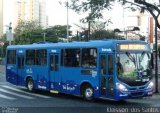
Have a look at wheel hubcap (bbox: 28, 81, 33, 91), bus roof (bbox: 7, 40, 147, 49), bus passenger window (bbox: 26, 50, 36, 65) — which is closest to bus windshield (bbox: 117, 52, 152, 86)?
bus roof (bbox: 7, 40, 147, 49)

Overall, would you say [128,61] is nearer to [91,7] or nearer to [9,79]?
[91,7]

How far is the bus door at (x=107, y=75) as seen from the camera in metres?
18.5

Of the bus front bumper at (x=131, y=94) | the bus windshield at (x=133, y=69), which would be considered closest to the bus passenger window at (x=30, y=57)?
the bus windshield at (x=133, y=69)

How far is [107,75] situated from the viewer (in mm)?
18734

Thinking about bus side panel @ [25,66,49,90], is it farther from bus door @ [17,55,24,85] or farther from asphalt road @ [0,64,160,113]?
bus door @ [17,55,24,85]

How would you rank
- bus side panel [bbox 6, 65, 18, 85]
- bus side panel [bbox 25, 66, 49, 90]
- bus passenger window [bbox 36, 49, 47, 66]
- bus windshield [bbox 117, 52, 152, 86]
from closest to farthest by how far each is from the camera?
bus windshield [bbox 117, 52, 152, 86] → bus side panel [bbox 25, 66, 49, 90] → bus passenger window [bbox 36, 49, 47, 66] → bus side panel [bbox 6, 65, 18, 85]

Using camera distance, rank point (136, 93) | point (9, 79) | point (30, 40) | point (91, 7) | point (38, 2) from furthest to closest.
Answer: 1. point (38, 2)
2. point (30, 40)
3. point (9, 79)
4. point (91, 7)
5. point (136, 93)

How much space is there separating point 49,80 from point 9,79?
17.5 feet

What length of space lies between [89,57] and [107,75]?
4.97ft

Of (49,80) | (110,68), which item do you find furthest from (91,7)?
(110,68)

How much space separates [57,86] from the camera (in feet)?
73.0

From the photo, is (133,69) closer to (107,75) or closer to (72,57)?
(107,75)

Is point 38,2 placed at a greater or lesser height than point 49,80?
greater

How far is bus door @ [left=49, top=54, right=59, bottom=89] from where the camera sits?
22.2 meters
